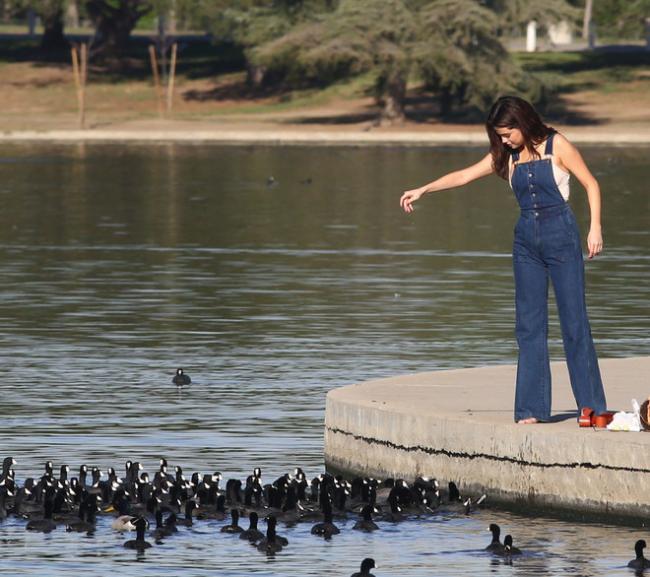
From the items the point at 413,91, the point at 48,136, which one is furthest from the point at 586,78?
the point at 48,136

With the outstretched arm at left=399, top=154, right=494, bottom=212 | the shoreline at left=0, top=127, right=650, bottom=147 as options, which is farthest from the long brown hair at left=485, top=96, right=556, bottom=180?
the shoreline at left=0, top=127, right=650, bottom=147

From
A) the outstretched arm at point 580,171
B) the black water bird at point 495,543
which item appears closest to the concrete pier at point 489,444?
the black water bird at point 495,543

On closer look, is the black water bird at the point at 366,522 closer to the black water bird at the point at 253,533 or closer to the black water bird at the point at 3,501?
the black water bird at the point at 253,533

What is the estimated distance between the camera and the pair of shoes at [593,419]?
39.9 ft

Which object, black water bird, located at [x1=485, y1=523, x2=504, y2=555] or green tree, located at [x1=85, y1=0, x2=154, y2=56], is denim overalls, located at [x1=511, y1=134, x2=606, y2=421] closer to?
black water bird, located at [x1=485, y1=523, x2=504, y2=555]

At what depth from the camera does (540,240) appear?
40.1ft

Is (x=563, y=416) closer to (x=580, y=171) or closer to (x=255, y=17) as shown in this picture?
(x=580, y=171)

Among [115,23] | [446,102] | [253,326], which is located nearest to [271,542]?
[253,326]

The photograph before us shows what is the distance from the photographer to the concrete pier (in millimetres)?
11766

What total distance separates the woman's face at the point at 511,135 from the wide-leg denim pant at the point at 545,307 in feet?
1.48

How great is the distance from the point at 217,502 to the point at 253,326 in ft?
32.2

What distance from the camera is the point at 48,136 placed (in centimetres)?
7000

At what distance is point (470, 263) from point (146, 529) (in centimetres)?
1788

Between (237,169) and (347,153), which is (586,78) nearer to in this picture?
(347,153)
